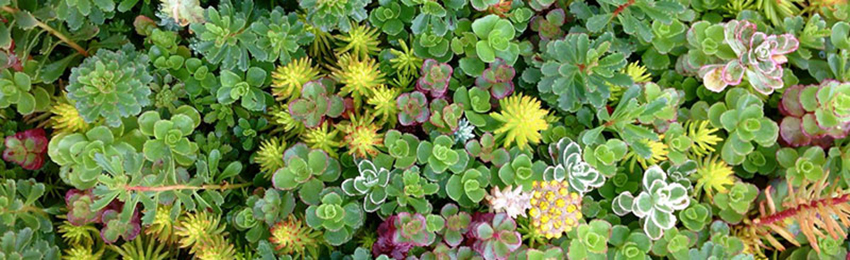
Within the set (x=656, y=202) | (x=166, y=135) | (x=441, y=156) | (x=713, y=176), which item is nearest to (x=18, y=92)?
(x=166, y=135)

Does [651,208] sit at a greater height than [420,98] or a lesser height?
lesser

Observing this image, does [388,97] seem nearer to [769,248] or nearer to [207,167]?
[207,167]

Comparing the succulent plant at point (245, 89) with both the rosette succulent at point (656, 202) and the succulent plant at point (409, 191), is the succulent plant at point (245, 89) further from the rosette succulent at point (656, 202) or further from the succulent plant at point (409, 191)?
the rosette succulent at point (656, 202)

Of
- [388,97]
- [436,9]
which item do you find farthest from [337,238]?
[436,9]

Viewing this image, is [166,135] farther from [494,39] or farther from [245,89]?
[494,39]

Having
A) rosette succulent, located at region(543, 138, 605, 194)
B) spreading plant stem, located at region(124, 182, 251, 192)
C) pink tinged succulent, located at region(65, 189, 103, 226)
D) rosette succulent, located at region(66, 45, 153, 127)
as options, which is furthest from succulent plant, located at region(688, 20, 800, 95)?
pink tinged succulent, located at region(65, 189, 103, 226)

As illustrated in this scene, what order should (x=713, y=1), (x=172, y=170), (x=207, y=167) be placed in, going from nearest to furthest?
(x=172, y=170)
(x=207, y=167)
(x=713, y=1)

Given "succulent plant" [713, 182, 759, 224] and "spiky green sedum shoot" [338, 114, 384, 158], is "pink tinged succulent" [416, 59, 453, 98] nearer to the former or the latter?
"spiky green sedum shoot" [338, 114, 384, 158]
